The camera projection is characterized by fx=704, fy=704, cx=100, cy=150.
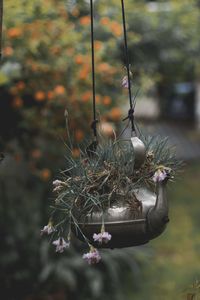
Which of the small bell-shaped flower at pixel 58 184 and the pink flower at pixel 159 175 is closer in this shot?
the pink flower at pixel 159 175

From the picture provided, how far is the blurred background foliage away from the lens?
4.97 meters

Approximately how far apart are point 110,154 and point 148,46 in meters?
5.87

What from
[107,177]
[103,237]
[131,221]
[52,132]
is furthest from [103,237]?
[52,132]

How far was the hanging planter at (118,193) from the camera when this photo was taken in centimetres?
219

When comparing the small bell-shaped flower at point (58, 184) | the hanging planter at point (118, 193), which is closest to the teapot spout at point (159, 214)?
the hanging planter at point (118, 193)

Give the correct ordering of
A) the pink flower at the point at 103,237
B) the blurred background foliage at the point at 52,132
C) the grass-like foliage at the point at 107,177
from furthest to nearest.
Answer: the blurred background foliage at the point at 52,132, the grass-like foliage at the point at 107,177, the pink flower at the point at 103,237

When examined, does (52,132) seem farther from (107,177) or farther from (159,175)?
(159,175)

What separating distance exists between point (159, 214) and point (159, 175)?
137 millimetres

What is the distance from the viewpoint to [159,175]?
2.14 m

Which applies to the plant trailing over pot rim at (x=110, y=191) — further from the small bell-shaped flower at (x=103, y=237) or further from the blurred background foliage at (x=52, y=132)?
the blurred background foliage at (x=52, y=132)

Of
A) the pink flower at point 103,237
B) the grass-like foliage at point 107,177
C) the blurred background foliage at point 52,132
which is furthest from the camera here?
the blurred background foliage at point 52,132

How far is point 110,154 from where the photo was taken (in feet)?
7.66

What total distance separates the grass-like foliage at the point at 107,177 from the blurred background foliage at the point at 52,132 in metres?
2.01

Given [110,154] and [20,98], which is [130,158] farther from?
[20,98]
